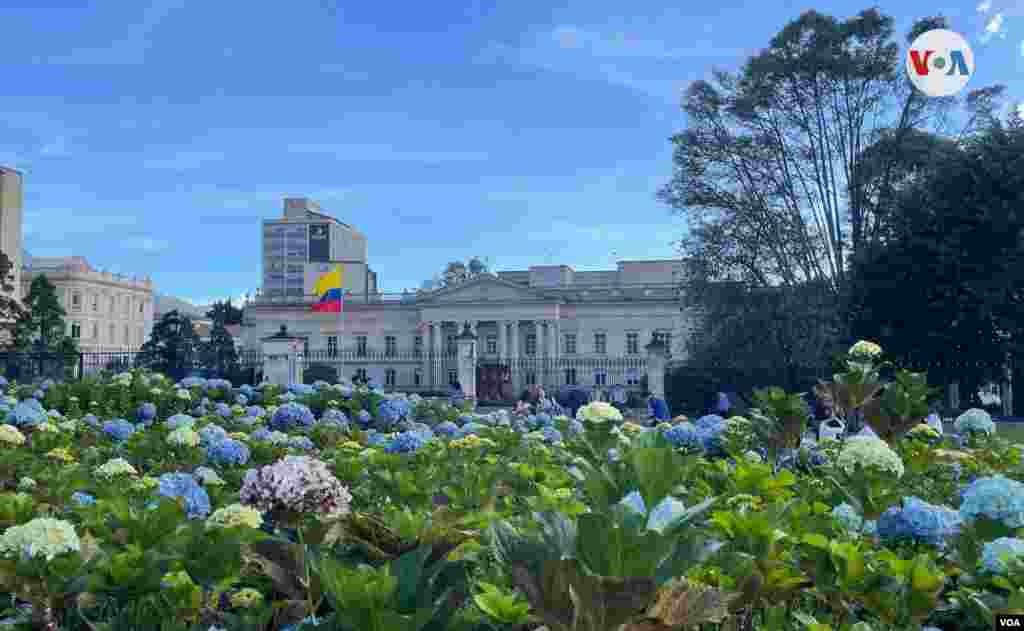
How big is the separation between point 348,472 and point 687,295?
853 inches

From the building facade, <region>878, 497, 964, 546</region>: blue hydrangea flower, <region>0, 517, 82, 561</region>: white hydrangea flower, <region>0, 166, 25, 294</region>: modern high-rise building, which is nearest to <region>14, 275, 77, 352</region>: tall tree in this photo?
<region>0, 166, 25, 294</region>: modern high-rise building

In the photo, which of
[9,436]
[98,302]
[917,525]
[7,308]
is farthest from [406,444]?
[98,302]

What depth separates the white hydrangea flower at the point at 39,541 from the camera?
1.76 m

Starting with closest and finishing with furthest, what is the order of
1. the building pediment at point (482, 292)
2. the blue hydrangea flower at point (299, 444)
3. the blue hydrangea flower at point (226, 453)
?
the blue hydrangea flower at point (226, 453)
the blue hydrangea flower at point (299, 444)
the building pediment at point (482, 292)

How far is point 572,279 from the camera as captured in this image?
66750mm

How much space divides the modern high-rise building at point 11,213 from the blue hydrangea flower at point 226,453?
5880cm

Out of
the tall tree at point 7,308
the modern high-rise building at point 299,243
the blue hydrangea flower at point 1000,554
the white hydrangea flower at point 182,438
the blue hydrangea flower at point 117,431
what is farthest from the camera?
the modern high-rise building at point 299,243

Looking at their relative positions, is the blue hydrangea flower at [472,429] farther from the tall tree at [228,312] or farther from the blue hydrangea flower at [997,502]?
the tall tree at [228,312]

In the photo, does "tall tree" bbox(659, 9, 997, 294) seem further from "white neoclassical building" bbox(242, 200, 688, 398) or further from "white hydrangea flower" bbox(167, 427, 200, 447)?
"white neoclassical building" bbox(242, 200, 688, 398)

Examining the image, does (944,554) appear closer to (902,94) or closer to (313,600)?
(313,600)

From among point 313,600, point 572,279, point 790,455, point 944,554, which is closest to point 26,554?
point 313,600

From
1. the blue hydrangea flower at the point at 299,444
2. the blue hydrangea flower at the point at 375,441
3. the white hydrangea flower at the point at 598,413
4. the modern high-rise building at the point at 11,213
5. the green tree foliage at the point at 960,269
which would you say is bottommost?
the blue hydrangea flower at the point at 375,441

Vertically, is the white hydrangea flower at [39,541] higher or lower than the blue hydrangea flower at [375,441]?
higher

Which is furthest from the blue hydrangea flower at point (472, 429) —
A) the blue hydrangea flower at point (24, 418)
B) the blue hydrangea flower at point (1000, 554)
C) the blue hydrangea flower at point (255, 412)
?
the blue hydrangea flower at point (1000, 554)
